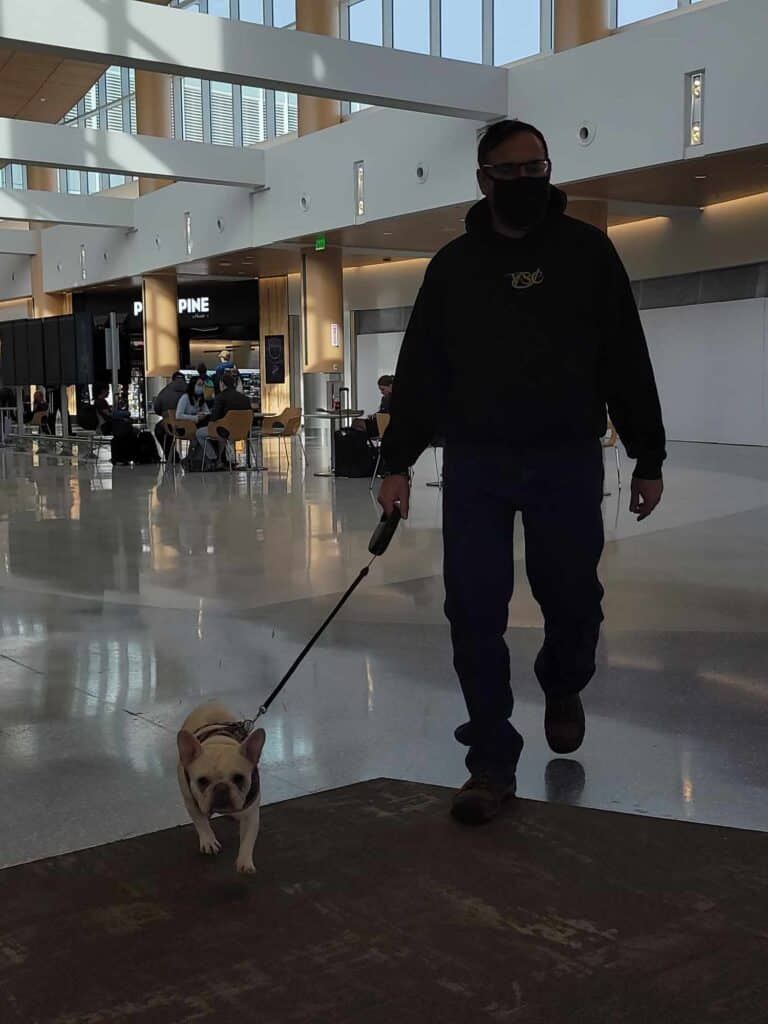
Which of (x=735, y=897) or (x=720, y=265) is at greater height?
(x=720, y=265)

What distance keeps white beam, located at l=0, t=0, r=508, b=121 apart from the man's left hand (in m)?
10.5

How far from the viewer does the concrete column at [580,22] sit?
15.4 metres

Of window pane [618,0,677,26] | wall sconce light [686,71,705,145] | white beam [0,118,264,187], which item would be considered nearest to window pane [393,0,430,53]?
white beam [0,118,264,187]

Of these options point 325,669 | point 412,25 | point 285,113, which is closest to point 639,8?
point 412,25

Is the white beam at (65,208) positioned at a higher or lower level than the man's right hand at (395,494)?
higher

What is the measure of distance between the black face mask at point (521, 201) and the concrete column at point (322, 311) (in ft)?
62.7

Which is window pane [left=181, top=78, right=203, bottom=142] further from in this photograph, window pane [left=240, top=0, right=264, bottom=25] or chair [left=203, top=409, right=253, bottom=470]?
chair [left=203, top=409, right=253, bottom=470]

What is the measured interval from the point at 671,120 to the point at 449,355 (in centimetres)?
1153

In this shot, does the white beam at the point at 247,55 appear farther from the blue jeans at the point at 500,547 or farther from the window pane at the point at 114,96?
the window pane at the point at 114,96

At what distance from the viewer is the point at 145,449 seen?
1794 centimetres

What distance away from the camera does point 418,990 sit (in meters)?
2.11

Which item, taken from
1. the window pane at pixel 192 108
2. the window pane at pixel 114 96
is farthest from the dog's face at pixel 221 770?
the window pane at pixel 114 96

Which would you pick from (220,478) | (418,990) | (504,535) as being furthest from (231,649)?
(220,478)

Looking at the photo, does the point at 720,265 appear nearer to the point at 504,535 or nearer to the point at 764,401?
the point at 764,401
